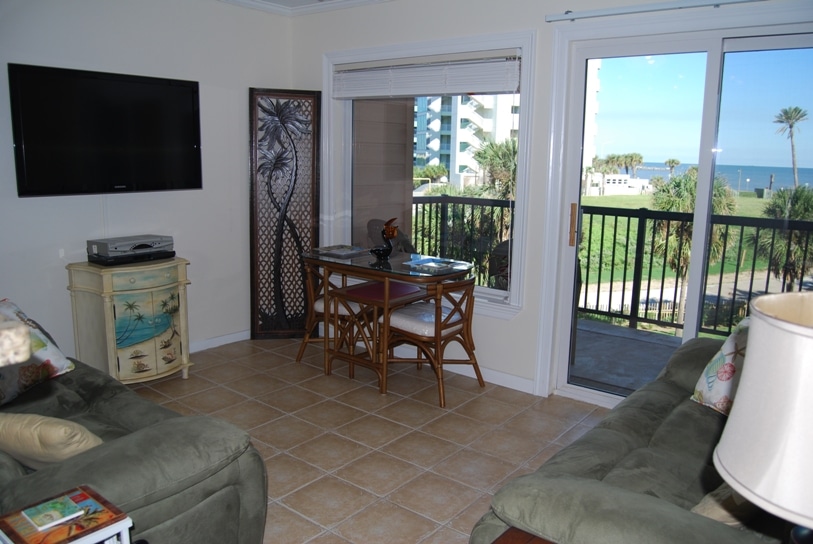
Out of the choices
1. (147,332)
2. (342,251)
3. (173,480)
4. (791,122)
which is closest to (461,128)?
(342,251)

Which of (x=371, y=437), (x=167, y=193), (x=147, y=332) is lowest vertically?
(x=371, y=437)

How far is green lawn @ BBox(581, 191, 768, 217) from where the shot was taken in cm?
318

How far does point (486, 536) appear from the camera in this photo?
1.69 metres

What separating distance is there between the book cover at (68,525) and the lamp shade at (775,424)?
1178 mm

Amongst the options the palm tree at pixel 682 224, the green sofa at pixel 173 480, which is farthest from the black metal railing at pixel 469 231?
the green sofa at pixel 173 480

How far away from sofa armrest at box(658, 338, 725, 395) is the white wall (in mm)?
3214

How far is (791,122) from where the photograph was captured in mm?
3033

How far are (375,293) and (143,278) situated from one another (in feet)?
4.57

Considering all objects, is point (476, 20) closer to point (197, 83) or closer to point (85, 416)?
point (197, 83)

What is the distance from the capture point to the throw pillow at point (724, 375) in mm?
2412

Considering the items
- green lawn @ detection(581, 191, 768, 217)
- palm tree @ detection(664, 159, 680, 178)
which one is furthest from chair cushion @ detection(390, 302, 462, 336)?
palm tree @ detection(664, 159, 680, 178)

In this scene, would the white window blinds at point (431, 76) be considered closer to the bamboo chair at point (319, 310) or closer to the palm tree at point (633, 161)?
the palm tree at point (633, 161)

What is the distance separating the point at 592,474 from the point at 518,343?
2072mm

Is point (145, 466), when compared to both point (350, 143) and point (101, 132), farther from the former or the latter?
point (350, 143)
